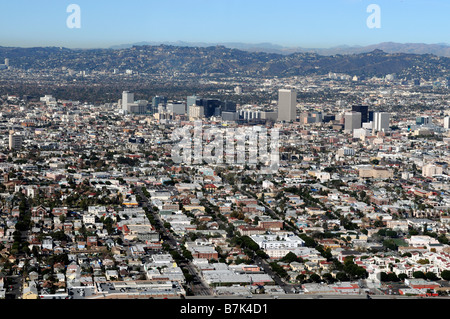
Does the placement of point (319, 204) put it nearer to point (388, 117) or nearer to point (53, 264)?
point (53, 264)

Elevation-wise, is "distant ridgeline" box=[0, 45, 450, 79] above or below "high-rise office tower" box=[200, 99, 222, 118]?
above

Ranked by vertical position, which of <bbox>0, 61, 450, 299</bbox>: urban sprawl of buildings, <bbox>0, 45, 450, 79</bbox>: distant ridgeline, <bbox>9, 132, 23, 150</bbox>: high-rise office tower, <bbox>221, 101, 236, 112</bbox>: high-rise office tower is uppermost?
<bbox>0, 45, 450, 79</bbox>: distant ridgeline

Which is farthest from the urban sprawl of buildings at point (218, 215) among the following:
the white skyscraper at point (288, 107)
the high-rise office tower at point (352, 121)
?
the white skyscraper at point (288, 107)

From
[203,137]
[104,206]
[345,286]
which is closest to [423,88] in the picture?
[203,137]

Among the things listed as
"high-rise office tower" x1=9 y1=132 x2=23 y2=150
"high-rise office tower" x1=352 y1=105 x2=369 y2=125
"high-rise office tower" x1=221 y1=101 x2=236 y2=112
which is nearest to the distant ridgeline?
"high-rise office tower" x1=221 y1=101 x2=236 y2=112

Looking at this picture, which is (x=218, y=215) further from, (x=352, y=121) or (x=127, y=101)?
(x=127, y=101)

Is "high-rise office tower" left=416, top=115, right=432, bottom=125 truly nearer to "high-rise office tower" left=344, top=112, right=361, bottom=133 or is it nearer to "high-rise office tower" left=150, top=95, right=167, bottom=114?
"high-rise office tower" left=344, top=112, right=361, bottom=133

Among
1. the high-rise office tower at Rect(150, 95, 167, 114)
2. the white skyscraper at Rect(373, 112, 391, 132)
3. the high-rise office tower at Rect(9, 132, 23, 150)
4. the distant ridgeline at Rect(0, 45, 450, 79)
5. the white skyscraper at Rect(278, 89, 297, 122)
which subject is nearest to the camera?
the high-rise office tower at Rect(9, 132, 23, 150)

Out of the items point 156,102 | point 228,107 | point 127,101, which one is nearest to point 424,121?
point 228,107
